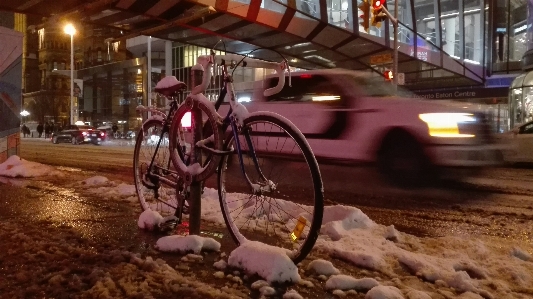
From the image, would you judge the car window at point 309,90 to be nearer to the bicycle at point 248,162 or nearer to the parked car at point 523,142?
the bicycle at point 248,162

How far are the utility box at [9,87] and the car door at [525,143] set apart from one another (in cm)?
1232

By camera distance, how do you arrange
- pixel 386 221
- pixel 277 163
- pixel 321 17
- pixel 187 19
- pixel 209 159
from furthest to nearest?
pixel 321 17 → pixel 187 19 → pixel 386 221 → pixel 277 163 → pixel 209 159

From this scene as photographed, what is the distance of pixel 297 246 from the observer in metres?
3.59

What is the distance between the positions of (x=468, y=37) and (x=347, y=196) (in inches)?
1363

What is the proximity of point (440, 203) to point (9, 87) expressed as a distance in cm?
734

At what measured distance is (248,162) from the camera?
12.0 feet

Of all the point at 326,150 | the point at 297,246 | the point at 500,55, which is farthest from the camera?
the point at 500,55

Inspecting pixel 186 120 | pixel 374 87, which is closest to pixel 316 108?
pixel 374 87

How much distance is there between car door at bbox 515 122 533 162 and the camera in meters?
13.9

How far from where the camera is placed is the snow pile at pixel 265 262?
3.10 metres

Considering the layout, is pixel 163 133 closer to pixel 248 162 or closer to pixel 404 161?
pixel 248 162

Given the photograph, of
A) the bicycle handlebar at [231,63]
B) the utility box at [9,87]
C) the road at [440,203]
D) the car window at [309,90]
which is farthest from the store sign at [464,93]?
the bicycle handlebar at [231,63]

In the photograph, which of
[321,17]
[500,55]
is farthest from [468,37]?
[321,17]

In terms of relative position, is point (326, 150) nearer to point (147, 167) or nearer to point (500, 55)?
point (147, 167)
